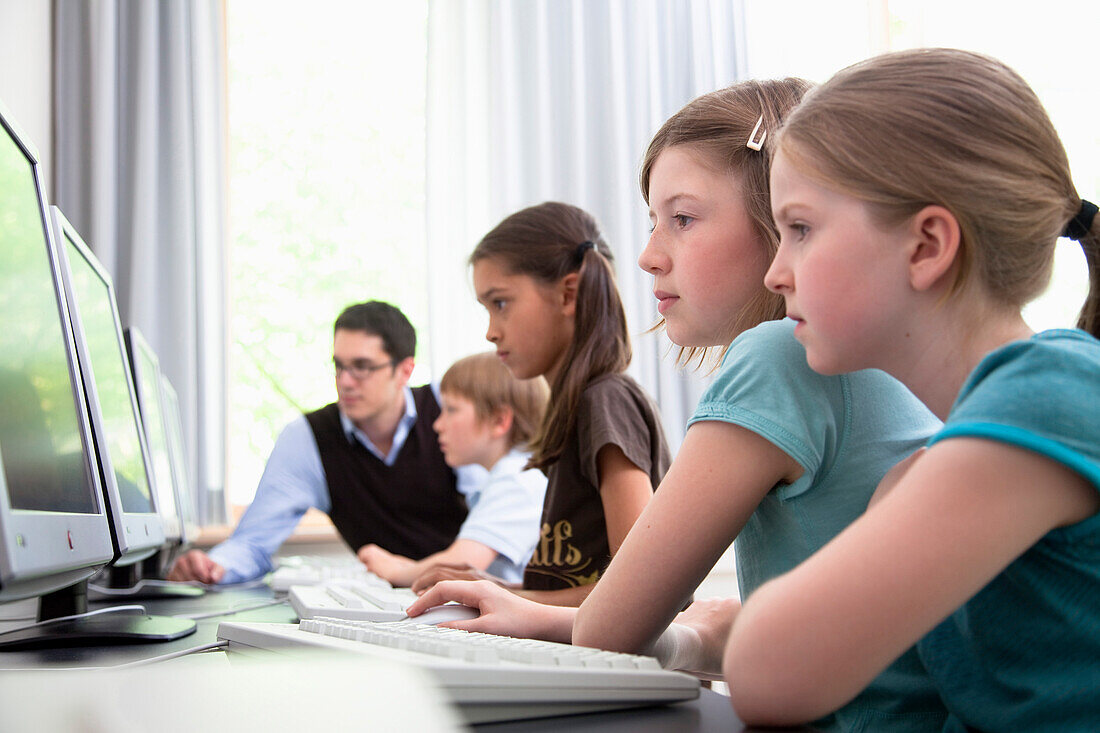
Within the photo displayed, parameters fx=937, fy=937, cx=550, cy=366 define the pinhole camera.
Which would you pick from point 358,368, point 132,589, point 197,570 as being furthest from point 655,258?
point 358,368

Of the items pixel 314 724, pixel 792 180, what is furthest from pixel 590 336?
pixel 314 724

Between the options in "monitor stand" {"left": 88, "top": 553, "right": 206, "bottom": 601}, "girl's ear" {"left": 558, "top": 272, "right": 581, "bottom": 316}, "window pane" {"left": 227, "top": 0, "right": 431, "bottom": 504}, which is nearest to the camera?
"monitor stand" {"left": 88, "top": 553, "right": 206, "bottom": 601}

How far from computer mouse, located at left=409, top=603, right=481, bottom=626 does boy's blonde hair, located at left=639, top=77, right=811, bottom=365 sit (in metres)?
0.38

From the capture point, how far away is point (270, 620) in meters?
1.15

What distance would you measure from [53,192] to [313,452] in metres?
1.15

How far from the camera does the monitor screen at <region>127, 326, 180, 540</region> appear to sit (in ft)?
5.01

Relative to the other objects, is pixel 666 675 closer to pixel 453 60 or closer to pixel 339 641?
pixel 339 641

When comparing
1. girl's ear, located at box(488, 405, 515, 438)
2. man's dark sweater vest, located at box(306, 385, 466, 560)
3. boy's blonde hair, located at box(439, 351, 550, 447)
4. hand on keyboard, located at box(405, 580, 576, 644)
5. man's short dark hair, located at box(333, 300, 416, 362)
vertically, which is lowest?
man's dark sweater vest, located at box(306, 385, 466, 560)

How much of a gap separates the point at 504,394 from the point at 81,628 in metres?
1.47

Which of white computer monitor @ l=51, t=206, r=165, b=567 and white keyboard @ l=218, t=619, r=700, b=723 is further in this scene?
white computer monitor @ l=51, t=206, r=165, b=567

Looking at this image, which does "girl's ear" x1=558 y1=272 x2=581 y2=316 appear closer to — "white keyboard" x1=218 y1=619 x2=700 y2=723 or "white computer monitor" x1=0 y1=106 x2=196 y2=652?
"white computer monitor" x1=0 y1=106 x2=196 y2=652

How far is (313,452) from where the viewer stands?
8.68 feet

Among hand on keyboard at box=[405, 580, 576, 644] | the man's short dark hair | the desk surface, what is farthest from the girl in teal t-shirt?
the man's short dark hair

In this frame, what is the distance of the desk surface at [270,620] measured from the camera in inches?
18.6
